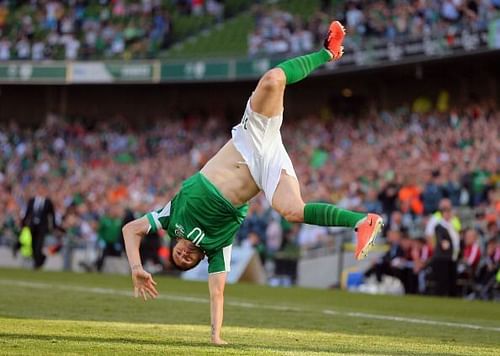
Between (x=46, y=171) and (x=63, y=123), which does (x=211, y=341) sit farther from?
(x=63, y=123)

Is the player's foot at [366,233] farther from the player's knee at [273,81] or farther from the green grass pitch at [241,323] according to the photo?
the player's knee at [273,81]

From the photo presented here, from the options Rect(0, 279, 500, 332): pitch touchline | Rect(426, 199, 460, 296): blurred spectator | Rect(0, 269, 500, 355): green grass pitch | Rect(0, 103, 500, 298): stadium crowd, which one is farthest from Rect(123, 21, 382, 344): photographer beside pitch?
Rect(0, 103, 500, 298): stadium crowd

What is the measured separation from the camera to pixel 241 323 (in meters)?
11.6

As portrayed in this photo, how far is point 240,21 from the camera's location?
3503 centimetres

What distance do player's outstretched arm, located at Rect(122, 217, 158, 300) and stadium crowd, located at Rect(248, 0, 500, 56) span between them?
1732 centimetres

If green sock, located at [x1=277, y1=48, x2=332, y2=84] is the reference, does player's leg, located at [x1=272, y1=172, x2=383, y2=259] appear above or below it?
below

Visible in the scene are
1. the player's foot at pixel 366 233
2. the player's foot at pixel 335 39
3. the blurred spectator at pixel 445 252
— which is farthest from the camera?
the blurred spectator at pixel 445 252

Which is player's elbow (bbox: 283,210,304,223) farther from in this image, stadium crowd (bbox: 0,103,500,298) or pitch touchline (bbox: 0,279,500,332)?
stadium crowd (bbox: 0,103,500,298)

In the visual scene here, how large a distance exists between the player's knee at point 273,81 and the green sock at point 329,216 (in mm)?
994

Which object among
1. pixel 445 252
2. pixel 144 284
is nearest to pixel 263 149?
pixel 144 284

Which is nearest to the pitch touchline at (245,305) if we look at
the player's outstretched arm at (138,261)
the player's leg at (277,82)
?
the player's leg at (277,82)

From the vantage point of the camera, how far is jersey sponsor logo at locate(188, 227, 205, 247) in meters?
8.90

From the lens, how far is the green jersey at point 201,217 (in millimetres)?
8961

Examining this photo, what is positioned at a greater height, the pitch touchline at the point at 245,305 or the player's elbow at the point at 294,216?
the player's elbow at the point at 294,216
